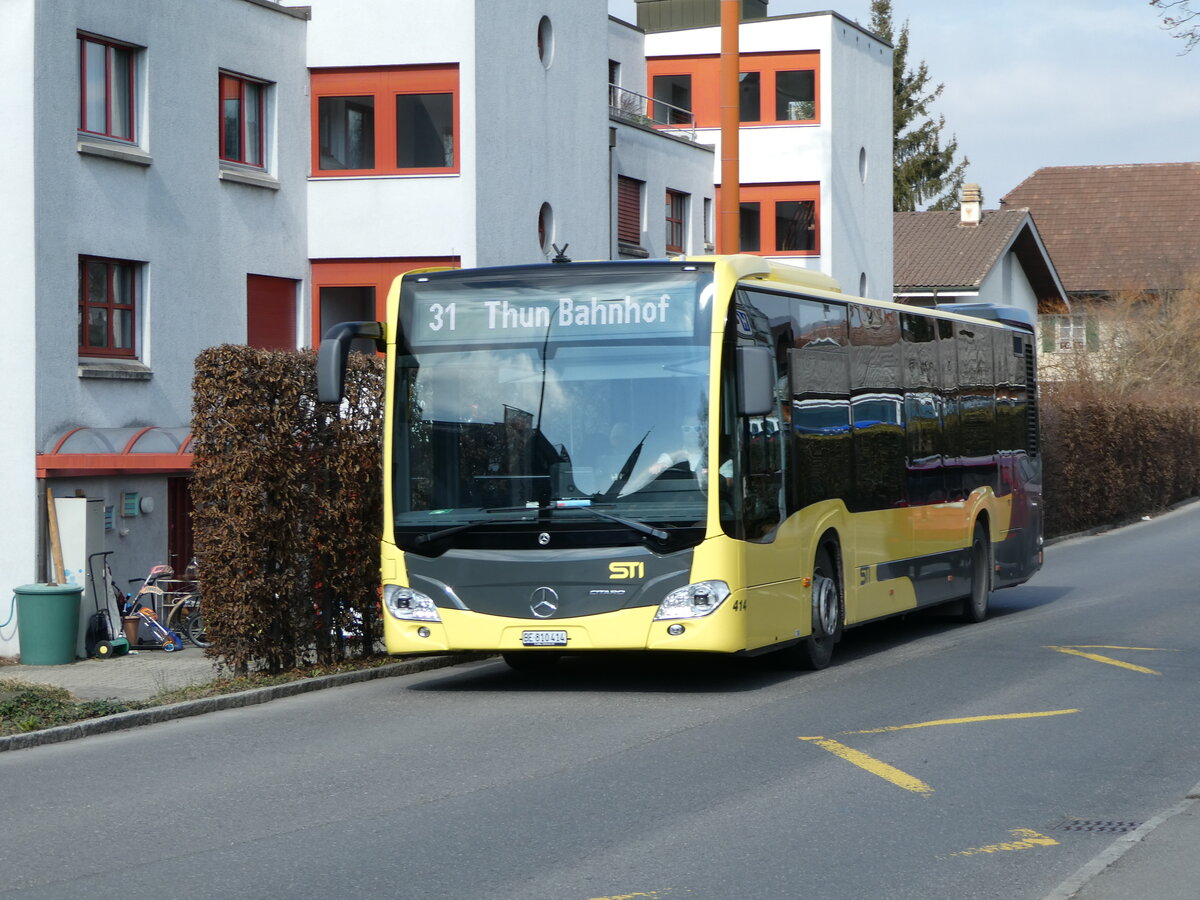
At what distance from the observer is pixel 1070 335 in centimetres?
6900

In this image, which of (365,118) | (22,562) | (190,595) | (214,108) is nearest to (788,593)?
(190,595)

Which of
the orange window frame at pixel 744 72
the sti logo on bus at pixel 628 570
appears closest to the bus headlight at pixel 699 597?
the sti logo on bus at pixel 628 570

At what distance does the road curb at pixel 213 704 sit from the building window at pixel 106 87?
9.85 meters

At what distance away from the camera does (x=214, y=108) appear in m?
23.8

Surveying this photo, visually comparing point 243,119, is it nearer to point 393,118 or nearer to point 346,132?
point 346,132

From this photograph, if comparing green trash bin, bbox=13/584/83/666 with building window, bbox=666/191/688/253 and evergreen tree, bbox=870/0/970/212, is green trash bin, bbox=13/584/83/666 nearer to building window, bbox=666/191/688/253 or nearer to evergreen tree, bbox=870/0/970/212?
building window, bbox=666/191/688/253

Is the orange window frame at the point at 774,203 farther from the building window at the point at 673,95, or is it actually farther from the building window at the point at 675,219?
the building window at the point at 675,219

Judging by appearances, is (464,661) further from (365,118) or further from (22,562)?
(365,118)

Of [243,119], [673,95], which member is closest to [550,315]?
[243,119]

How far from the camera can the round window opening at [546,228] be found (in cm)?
2833

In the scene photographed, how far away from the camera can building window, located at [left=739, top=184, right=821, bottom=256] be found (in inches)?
1607

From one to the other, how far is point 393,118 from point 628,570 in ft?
51.6

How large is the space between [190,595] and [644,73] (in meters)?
25.6

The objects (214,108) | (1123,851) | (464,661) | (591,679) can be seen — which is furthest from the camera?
(214,108)
